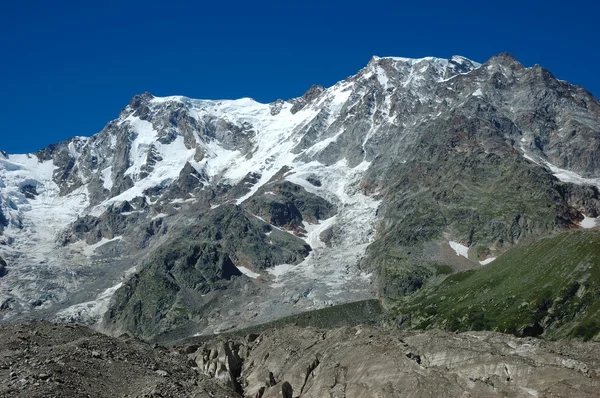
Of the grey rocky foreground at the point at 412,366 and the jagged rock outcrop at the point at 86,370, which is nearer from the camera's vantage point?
the jagged rock outcrop at the point at 86,370

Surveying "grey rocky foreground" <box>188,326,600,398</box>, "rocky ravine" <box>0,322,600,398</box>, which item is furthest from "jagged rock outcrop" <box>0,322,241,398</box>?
"grey rocky foreground" <box>188,326,600,398</box>

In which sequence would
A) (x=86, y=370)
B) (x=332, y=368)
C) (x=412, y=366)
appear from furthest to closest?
(x=332, y=368) → (x=412, y=366) → (x=86, y=370)

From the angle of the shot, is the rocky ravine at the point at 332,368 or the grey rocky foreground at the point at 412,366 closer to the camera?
the rocky ravine at the point at 332,368

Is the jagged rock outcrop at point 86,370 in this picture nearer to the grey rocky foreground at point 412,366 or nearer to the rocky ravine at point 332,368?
the rocky ravine at point 332,368

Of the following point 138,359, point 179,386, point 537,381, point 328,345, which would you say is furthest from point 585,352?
point 138,359

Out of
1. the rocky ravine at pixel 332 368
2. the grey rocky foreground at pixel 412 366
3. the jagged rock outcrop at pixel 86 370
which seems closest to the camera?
the jagged rock outcrop at pixel 86 370

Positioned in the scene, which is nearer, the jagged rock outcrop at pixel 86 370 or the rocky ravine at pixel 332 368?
the jagged rock outcrop at pixel 86 370

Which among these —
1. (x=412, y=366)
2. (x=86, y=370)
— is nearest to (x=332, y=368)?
(x=412, y=366)

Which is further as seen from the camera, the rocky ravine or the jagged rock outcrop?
the rocky ravine

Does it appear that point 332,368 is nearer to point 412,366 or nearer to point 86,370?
point 412,366

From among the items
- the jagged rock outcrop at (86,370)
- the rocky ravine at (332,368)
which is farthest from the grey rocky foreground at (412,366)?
the jagged rock outcrop at (86,370)

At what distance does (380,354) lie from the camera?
75.9 m

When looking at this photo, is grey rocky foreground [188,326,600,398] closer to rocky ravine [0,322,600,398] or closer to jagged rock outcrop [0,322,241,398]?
rocky ravine [0,322,600,398]

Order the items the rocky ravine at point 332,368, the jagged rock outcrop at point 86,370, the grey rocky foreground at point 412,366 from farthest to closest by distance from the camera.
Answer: the grey rocky foreground at point 412,366, the rocky ravine at point 332,368, the jagged rock outcrop at point 86,370
